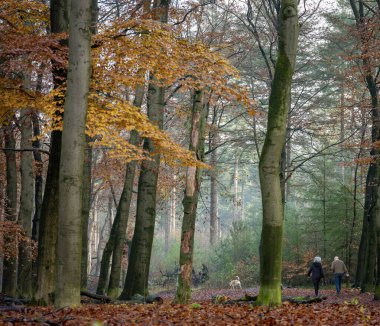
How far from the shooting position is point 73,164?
9.09 metres

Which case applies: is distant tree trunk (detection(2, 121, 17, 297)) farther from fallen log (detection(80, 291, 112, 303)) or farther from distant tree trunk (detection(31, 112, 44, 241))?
fallen log (detection(80, 291, 112, 303))

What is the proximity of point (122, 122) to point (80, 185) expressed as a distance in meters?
3.20

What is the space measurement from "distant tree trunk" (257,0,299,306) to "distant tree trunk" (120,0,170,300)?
4464mm

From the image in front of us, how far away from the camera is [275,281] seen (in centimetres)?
1052

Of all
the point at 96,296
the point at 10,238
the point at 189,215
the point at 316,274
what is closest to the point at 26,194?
the point at 10,238

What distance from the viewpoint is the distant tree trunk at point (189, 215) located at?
13.2 metres

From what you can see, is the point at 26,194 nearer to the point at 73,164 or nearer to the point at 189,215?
the point at 189,215

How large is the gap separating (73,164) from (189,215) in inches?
191

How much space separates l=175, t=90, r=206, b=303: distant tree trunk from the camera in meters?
13.2

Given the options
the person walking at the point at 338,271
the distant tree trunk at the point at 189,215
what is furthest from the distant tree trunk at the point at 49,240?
the person walking at the point at 338,271

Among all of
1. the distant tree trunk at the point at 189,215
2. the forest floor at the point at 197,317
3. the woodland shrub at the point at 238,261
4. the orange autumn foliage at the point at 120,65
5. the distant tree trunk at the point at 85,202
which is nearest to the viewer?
the forest floor at the point at 197,317

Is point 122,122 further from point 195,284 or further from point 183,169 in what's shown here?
point 195,284

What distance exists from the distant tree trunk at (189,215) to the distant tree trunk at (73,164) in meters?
4.49

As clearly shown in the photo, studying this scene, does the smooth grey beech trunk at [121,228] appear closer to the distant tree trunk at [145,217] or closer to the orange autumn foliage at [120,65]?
the distant tree trunk at [145,217]
